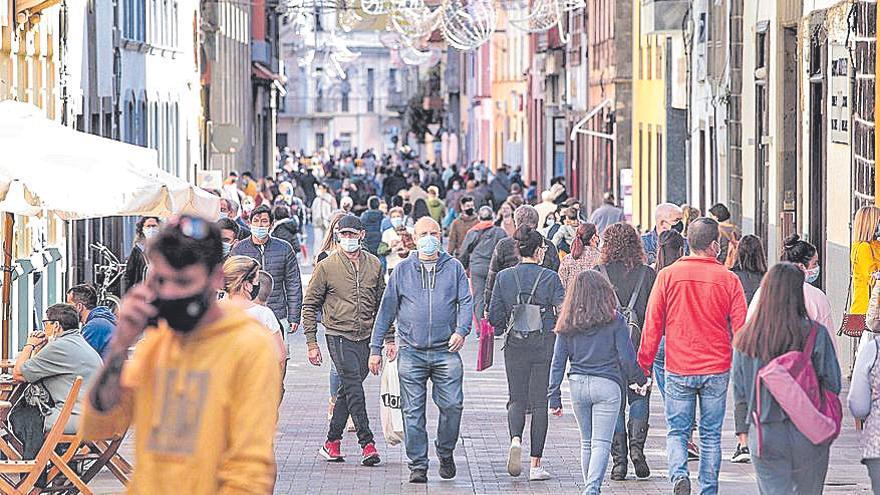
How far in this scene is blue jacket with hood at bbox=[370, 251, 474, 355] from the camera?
12875 mm

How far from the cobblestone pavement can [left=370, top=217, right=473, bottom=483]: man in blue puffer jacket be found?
353 mm

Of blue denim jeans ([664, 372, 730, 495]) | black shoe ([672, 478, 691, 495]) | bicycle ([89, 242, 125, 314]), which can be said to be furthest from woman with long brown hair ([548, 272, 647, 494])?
bicycle ([89, 242, 125, 314])

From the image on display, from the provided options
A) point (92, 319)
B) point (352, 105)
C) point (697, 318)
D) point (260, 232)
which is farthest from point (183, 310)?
point (352, 105)

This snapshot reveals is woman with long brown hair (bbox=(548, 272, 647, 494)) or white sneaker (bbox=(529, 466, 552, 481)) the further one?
white sneaker (bbox=(529, 466, 552, 481))

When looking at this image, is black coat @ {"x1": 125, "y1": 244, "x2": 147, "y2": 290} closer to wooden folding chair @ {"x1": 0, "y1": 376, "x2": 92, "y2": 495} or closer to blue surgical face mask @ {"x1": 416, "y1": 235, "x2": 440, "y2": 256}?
blue surgical face mask @ {"x1": 416, "y1": 235, "x2": 440, "y2": 256}

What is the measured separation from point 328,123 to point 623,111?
99398mm

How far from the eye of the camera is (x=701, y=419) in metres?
11.6

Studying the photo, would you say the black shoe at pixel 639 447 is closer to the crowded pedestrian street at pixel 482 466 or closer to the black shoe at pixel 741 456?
the crowded pedestrian street at pixel 482 466

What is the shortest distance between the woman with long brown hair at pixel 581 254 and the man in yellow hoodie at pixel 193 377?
10.3 metres

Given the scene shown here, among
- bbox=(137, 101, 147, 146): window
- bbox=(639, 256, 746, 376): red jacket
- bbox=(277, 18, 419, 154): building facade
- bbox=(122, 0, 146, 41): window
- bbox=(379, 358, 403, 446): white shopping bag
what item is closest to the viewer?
bbox=(639, 256, 746, 376): red jacket

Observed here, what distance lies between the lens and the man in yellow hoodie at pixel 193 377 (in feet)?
17.9

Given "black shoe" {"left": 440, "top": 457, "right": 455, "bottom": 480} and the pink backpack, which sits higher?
the pink backpack

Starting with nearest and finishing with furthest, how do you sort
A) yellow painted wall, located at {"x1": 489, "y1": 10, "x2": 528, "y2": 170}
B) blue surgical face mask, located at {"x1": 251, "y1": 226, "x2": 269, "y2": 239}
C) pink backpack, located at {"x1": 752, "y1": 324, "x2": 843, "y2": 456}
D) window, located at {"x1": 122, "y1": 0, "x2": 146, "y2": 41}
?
pink backpack, located at {"x1": 752, "y1": 324, "x2": 843, "y2": 456} < blue surgical face mask, located at {"x1": 251, "y1": 226, "x2": 269, "y2": 239} < window, located at {"x1": 122, "y1": 0, "x2": 146, "y2": 41} < yellow painted wall, located at {"x1": 489, "y1": 10, "x2": 528, "y2": 170}

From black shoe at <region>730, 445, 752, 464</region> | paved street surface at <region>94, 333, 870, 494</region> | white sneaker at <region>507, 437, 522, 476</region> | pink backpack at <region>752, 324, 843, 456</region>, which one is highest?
pink backpack at <region>752, 324, 843, 456</region>
